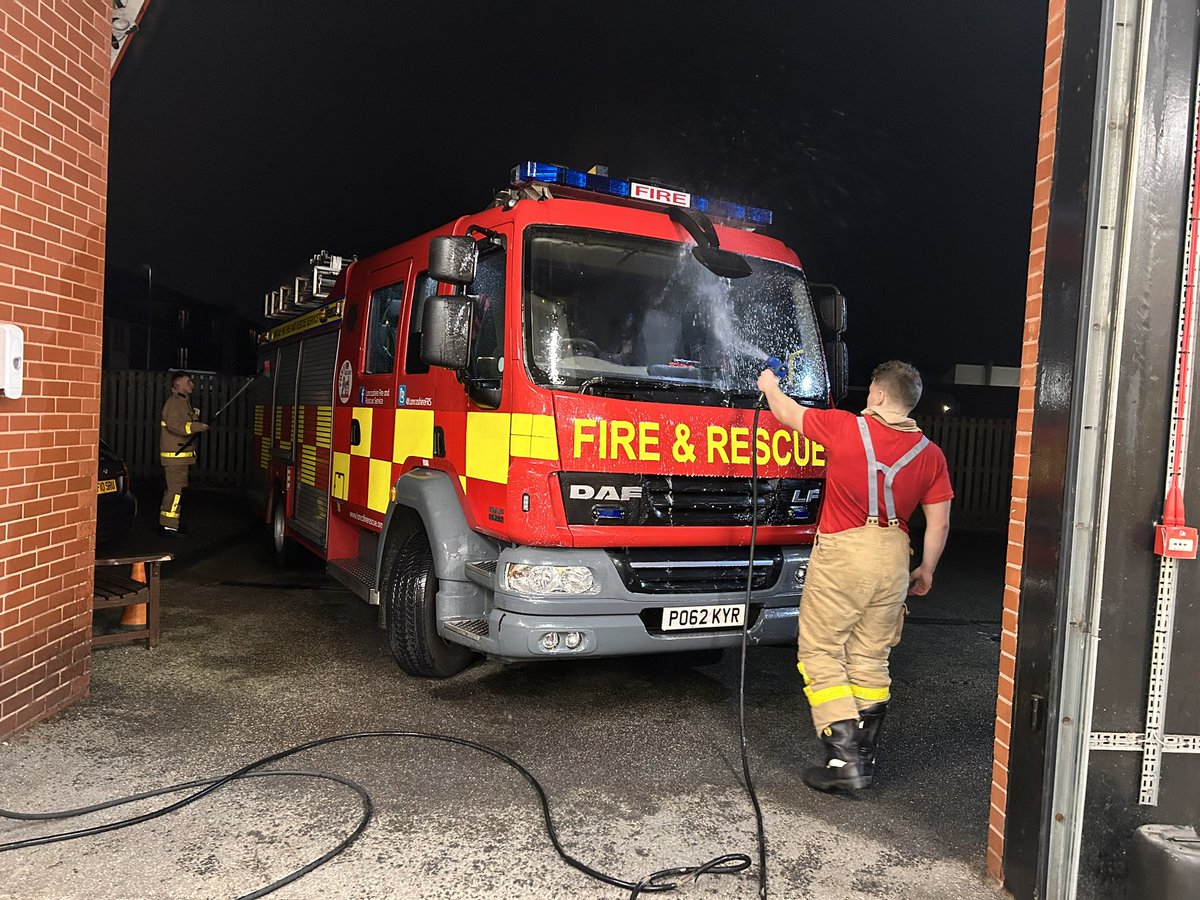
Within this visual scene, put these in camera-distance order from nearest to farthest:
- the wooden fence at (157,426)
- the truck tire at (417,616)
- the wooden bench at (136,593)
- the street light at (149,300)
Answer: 1. the truck tire at (417,616)
2. the wooden bench at (136,593)
3. the wooden fence at (157,426)
4. the street light at (149,300)

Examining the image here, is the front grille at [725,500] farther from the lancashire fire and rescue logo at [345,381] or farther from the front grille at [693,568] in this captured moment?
the lancashire fire and rescue logo at [345,381]

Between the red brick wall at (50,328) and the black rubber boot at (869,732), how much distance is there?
11.7ft

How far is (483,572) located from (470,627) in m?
0.28

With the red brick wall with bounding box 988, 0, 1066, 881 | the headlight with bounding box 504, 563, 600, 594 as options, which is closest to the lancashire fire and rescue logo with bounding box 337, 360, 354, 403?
the headlight with bounding box 504, 563, 600, 594

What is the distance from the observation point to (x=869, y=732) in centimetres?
353

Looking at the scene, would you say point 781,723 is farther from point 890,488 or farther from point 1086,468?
point 1086,468

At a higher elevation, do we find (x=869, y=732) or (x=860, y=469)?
(x=860, y=469)

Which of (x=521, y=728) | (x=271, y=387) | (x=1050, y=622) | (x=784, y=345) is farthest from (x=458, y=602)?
(x=271, y=387)

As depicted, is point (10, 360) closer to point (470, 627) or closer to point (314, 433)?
point (470, 627)

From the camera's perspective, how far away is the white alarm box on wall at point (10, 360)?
130 inches

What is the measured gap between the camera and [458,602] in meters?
4.17

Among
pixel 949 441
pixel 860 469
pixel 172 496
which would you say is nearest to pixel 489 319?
pixel 860 469

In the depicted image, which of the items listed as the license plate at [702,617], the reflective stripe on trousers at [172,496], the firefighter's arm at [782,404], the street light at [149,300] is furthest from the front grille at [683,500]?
the street light at [149,300]

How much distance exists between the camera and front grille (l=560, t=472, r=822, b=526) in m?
3.85
